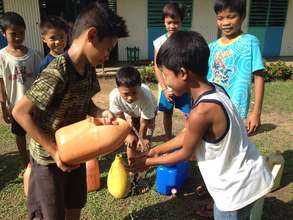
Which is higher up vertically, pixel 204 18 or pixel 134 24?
pixel 204 18

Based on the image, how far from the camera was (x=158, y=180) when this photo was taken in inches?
121

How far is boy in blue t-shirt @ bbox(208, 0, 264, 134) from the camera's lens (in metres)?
2.41

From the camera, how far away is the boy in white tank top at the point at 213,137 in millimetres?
1534

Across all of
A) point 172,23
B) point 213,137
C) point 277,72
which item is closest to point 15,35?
point 172,23

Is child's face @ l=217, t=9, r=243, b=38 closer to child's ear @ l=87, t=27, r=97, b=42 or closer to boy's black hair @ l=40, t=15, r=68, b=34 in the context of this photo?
child's ear @ l=87, t=27, r=97, b=42

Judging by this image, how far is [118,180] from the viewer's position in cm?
292

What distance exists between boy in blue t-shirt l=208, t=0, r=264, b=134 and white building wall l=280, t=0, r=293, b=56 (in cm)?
1030

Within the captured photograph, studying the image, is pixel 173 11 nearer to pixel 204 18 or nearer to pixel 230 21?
pixel 230 21

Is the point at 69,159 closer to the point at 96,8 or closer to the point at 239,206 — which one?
the point at 96,8

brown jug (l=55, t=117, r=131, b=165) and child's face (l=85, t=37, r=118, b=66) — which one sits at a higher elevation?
child's face (l=85, t=37, r=118, b=66)

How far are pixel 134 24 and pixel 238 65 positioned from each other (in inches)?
313

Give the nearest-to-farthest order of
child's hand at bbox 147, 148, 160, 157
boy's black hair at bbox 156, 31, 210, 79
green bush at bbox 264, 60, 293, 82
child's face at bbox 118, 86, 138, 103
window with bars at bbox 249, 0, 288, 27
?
boy's black hair at bbox 156, 31, 210, 79, child's hand at bbox 147, 148, 160, 157, child's face at bbox 118, 86, 138, 103, green bush at bbox 264, 60, 293, 82, window with bars at bbox 249, 0, 288, 27

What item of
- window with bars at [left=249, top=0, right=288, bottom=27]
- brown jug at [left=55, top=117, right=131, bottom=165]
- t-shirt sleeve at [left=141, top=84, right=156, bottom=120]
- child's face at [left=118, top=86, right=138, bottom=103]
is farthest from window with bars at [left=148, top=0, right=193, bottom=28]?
brown jug at [left=55, top=117, right=131, bottom=165]

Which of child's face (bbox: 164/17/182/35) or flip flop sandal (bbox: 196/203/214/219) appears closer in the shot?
flip flop sandal (bbox: 196/203/214/219)
